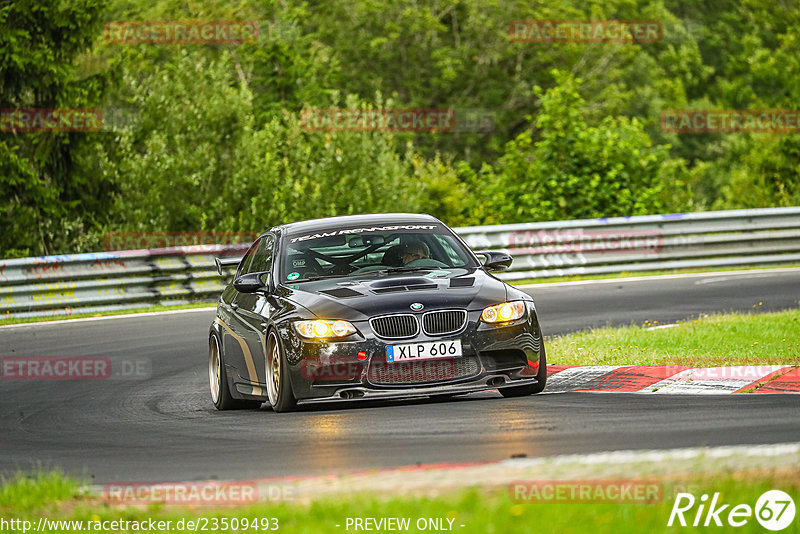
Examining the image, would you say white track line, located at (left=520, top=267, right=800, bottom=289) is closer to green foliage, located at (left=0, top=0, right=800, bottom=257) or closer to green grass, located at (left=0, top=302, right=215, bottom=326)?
green grass, located at (left=0, top=302, right=215, bottom=326)

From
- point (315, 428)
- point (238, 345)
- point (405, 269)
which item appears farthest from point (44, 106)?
point (315, 428)

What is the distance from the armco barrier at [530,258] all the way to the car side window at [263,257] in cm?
900

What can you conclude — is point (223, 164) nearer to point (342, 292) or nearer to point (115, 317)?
point (115, 317)

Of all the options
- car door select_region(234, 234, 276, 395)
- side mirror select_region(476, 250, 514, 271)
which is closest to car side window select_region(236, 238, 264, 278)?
car door select_region(234, 234, 276, 395)

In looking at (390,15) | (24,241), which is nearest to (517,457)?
(24,241)

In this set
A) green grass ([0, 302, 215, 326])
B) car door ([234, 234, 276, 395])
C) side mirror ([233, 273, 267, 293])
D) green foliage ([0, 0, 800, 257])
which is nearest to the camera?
car door ([234, 234, 276, 395])

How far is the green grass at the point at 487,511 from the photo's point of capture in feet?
16.7

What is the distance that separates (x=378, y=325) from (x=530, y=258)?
1393 centimetres

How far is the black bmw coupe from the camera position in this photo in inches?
375

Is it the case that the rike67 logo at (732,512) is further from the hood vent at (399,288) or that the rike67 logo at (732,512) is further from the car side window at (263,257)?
the car side window at (263,257)

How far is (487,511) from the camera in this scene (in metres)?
5.32

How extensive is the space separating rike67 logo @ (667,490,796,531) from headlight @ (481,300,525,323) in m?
4.37

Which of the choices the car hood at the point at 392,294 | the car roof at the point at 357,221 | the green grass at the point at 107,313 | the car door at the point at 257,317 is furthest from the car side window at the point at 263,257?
the green grass at the point at 107,313

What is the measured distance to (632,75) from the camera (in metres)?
74.6
